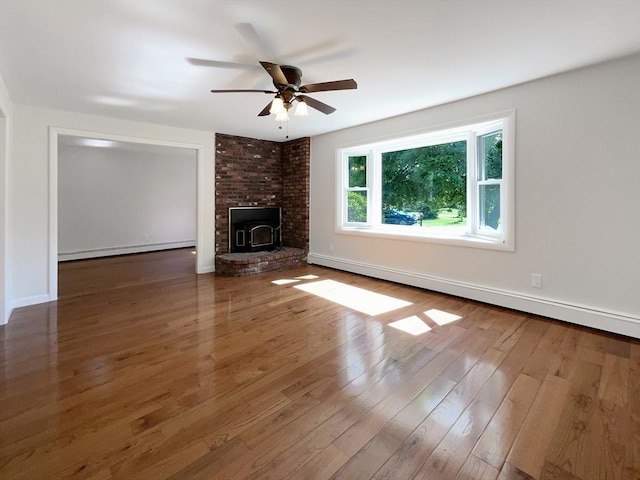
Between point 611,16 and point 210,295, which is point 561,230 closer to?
point 611,16

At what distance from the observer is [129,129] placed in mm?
4645

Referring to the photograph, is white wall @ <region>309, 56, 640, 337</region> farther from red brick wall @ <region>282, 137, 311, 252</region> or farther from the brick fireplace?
the brick fireplace

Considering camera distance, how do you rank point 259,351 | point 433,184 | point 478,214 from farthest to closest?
1. point 433,184
2. point 478,214
3. point 259,351

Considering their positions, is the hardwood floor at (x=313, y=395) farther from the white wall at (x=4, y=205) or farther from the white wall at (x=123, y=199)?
the white wall at (x=123, y=199)

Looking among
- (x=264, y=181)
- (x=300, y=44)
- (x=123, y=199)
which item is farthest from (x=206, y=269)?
(x=300, y=44)

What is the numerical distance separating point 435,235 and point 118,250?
6.87 m

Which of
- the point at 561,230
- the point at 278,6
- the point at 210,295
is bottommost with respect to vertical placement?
the point at 210,295

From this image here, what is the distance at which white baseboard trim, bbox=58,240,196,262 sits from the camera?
6.56 meters

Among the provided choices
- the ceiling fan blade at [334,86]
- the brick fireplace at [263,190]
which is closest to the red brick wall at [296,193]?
the brick fireplace at [263,190]

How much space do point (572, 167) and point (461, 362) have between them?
225 cm

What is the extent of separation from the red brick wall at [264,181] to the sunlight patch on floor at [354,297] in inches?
68.5

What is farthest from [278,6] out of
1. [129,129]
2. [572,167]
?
[129,129]

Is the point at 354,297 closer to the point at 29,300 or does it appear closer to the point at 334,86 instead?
the point at 334,86

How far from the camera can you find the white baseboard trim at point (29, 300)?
379 cm
